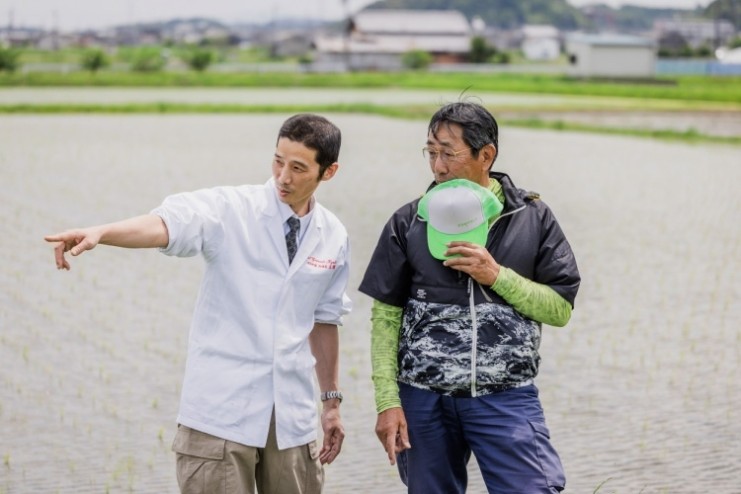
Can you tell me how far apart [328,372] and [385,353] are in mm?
353

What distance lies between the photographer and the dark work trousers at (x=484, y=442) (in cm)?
336

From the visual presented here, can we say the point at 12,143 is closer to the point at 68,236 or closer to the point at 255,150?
the point at 255,150

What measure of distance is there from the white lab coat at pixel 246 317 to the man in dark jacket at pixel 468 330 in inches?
9.1

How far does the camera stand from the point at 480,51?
98.2 metres

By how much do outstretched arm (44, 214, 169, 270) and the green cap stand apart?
717mm

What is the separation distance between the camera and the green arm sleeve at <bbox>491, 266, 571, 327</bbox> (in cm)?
330

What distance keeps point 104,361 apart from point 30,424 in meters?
1.48

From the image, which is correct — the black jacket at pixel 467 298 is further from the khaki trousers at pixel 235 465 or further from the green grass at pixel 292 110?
the green grass at pixel 292 110

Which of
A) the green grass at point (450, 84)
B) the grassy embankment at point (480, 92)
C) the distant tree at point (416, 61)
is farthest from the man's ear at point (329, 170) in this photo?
the distant tree at point (416, 61)

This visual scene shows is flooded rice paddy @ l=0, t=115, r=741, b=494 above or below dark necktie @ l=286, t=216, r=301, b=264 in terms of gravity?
below

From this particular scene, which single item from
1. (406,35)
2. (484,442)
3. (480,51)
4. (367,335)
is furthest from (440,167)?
(406,35)

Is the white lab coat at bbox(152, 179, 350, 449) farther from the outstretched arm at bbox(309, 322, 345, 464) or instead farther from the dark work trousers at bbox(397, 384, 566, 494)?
the dark work trousers at bbox(397, 384, 566, 494)

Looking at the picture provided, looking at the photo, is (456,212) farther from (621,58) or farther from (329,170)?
(621,58)

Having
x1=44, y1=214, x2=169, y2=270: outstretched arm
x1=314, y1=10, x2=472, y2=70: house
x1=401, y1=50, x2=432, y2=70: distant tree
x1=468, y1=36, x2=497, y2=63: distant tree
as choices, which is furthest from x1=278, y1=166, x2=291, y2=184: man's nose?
x1=314, y1=10, x2=472, y2=70: house
